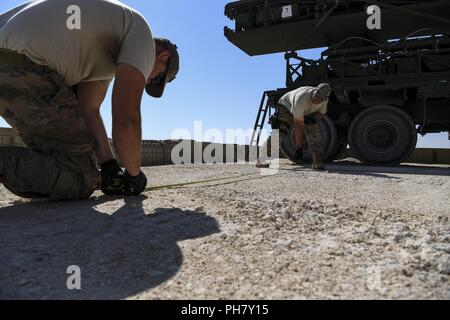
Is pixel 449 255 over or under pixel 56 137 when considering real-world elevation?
under

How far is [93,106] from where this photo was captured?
2344mm

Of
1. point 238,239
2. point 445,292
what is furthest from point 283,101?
point 445,292

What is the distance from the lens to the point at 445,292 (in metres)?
0.89

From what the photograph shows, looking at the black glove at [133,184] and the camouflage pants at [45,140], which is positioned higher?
the camouflage pants at [45,140]

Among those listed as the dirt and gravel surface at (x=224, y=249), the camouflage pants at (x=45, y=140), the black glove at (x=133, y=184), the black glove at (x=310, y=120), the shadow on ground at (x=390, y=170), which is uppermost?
the black glove at (x=310, y=120)

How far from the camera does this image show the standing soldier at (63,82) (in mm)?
1782

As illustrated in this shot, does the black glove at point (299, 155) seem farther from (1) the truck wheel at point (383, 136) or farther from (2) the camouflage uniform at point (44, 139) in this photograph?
(2) the camouflage uniform at point (44, 139)

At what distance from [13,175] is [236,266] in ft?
4.22

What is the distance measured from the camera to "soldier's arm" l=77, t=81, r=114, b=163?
229 centimetres

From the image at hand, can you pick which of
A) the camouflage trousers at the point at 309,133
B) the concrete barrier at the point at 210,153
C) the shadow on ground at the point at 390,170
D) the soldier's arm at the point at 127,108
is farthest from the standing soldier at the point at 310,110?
the soldier's arm at the point at 127,108

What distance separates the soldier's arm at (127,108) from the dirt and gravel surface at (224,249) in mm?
312

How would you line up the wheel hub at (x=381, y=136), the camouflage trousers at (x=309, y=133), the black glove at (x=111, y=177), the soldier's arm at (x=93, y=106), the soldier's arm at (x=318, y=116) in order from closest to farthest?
the black glove at (x=111, y=177)
the soldier's arm at (x=93, y=106)
the camouflage trousers at (x=309, y=133)
the soldier's arm at (x=318, y=116)
the wheel hub at (x=381, y=136)

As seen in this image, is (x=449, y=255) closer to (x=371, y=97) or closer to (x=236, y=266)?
(x=236, y=266)

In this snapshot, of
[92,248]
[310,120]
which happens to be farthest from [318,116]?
[92,248]
